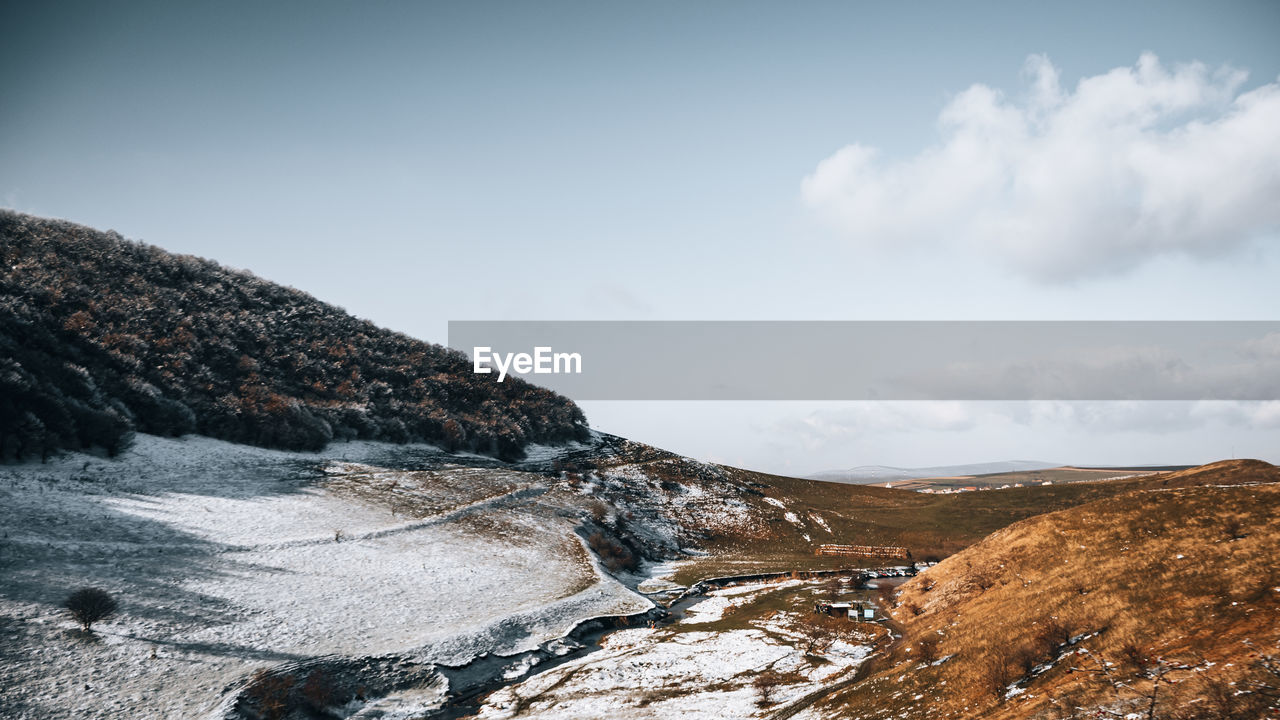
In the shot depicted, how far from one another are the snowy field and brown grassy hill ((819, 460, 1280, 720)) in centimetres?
2064

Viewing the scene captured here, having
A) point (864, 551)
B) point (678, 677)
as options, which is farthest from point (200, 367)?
point (864, 551)

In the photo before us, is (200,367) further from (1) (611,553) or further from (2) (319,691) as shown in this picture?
(2) (319,691)

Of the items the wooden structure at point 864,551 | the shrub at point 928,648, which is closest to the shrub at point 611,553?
the wooden structure at point 864,551

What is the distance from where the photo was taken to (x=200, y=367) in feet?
191

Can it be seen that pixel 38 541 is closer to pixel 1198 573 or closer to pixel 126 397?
pixel 126 397

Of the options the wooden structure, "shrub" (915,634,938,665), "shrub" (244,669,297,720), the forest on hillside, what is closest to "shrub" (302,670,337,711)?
"shrub" (244,669,297,720)

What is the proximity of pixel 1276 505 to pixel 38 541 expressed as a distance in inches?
2109

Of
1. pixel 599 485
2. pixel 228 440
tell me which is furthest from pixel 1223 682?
pixel 228 440

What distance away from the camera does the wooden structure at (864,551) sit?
184 feet

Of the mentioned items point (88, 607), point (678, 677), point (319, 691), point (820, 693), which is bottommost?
point (678, 677)

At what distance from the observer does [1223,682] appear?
11.9 m

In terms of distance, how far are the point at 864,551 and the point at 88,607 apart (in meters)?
58.1

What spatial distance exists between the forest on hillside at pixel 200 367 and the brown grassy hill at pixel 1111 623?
5133 centimetres

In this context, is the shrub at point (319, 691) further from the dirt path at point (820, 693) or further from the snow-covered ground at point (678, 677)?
the dirt path at point (820, 693)
